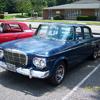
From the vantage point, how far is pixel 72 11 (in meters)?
52.7

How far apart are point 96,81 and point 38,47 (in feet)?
6.44

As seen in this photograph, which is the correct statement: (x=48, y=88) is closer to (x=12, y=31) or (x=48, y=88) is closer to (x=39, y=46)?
(x=39, y=46)

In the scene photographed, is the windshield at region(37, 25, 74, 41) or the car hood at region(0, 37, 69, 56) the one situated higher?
the windshield at region(37, 25, 74, 41)

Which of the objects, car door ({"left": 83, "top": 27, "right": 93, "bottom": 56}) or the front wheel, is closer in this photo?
car door ({"left": 83, "top": 27, "right": 93, "bottom": 56})

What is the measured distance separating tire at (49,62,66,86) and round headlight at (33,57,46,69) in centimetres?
48

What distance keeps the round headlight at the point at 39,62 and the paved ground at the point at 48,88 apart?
644mm

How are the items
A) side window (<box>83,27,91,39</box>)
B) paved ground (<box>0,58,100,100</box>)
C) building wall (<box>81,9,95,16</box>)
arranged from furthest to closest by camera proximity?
building wall (<box>81,9,95,16</box>)
side window (<box>83,27,91,39</box>)
paved ground (<box>0,58,100,100</box>)

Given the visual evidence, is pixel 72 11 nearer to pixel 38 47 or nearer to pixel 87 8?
pixel 87 8

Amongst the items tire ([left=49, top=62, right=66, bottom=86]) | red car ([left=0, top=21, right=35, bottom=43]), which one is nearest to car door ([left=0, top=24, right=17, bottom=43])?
red car ([left=0, top=21, right=35, bottom=43])

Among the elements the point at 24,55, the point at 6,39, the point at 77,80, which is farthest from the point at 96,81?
the point at 6,39

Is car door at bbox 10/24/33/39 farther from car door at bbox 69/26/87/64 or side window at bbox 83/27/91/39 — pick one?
car door at bbox 69/26/87/64

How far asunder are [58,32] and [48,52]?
4.86 ft

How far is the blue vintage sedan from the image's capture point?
18.7 ft

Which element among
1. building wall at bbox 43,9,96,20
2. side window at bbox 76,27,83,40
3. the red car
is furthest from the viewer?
building wall at bbox 43,9,96,20
